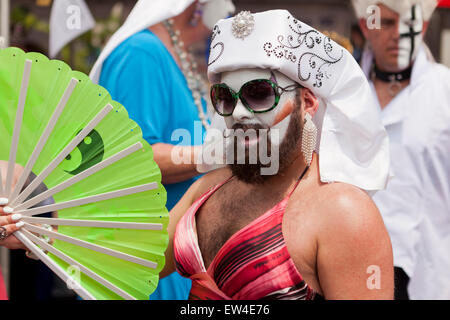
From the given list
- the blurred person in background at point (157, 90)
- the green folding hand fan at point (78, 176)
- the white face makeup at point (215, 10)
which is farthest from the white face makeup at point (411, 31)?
the green folding hand fan at point (78, 176)

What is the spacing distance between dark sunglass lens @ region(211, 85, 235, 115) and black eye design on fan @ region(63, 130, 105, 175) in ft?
1.18

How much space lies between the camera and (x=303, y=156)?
6.98 ft

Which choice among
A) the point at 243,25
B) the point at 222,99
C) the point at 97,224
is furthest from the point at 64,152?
the point at 243,25

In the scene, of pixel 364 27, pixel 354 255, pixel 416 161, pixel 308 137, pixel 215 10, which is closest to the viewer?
pixel 354 255

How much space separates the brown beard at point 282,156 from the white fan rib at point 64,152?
15.5 inches

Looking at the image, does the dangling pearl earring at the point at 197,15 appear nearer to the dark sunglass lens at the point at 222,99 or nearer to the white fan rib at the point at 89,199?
the dark sunglass lens at the point at 222,99

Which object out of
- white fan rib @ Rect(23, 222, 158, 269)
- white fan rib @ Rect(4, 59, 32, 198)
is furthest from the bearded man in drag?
white fan rib @ Rect(4, 59, 32, 198)

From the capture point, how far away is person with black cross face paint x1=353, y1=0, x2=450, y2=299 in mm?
3711

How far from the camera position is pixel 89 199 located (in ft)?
6.47

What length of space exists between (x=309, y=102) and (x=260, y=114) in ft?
0.64

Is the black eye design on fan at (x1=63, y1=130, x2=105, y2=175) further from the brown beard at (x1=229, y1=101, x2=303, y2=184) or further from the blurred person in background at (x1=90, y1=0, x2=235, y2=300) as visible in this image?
the blurred person in background at (x1=90, y1=0, x2=235, y2=300)

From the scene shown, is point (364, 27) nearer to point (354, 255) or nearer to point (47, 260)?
point (354, 255)

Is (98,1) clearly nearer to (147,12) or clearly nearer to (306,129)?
(147,12)

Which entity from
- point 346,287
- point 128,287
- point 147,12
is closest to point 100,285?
point 128,287
